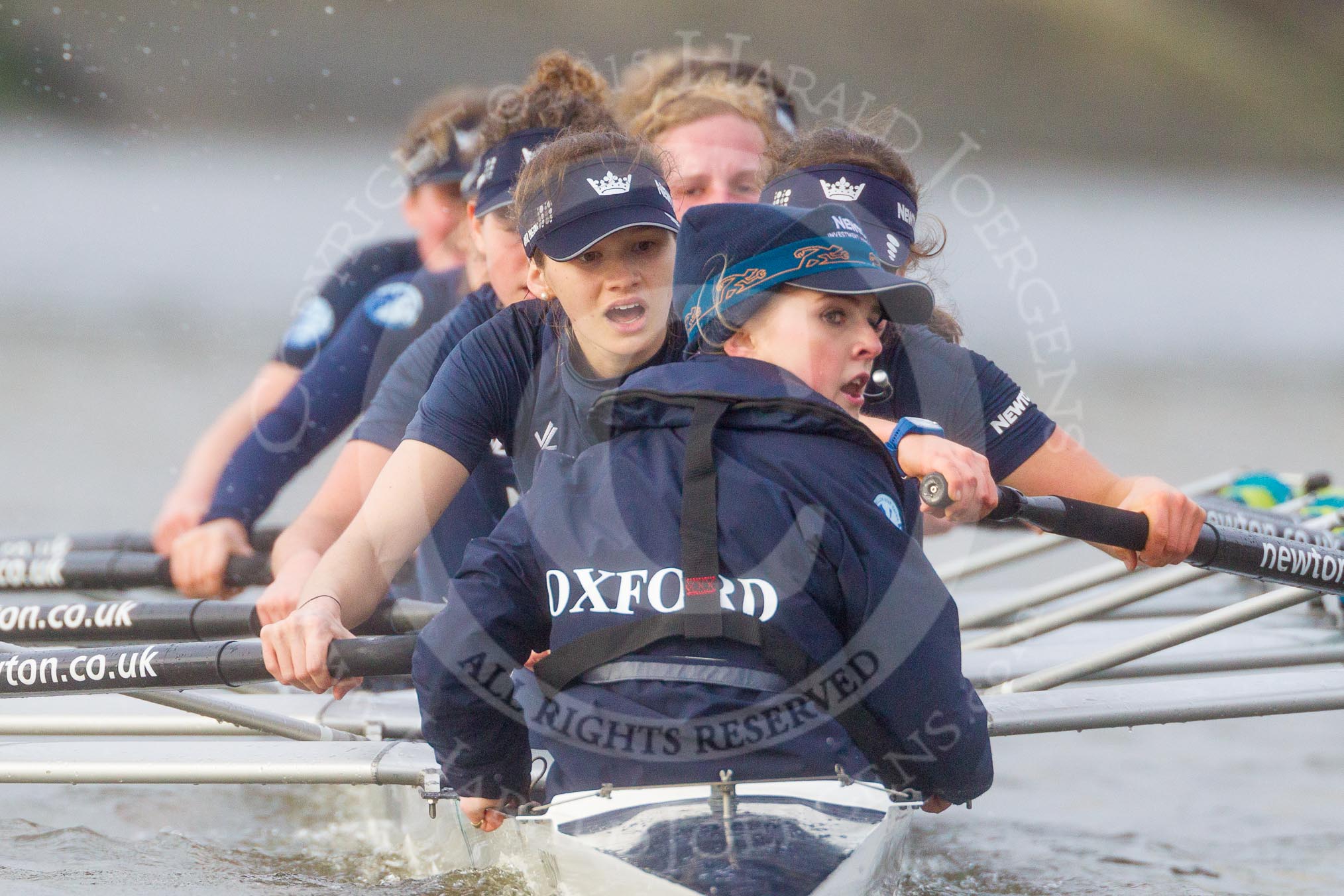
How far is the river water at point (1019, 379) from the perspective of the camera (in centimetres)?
263

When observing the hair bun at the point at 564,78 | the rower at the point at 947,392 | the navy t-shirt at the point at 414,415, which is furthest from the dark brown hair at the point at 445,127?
the rower at the point at 947,392

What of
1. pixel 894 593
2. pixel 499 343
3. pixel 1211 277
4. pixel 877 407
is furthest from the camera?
pixel 1211 277

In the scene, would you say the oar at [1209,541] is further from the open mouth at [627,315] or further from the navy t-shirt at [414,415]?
the navy t-shirt at [414,415]

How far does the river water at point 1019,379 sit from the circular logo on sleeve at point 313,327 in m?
1.13

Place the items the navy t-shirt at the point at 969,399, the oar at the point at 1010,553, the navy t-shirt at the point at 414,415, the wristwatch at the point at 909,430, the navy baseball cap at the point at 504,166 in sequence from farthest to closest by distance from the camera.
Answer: the oar at the point at 1010,553
the navy baseball cap at the point at 504,166
the navy t-shirt at the point at 414,415
the navy t-shirt at the point at 969,399
the wristwatch at the point at 909,430

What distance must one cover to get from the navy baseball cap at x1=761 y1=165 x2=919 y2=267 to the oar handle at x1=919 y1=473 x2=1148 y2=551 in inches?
18.6

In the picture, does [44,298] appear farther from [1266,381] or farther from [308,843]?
[308,843]

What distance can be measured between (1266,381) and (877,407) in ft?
32.9

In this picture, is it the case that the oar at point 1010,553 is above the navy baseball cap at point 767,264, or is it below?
above

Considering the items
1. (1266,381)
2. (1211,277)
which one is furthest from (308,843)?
(1211,277)

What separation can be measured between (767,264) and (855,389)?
0.61 ft

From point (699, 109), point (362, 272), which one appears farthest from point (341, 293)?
point (699, 109)

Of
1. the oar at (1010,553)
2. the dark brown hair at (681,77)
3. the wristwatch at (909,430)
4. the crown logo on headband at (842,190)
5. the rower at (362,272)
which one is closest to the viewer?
the wristwatch at (909,430)

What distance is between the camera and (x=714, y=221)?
5.55 ft
